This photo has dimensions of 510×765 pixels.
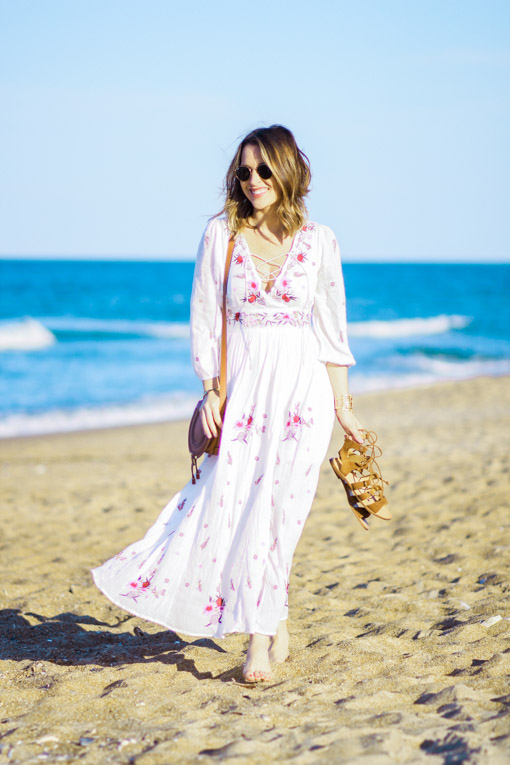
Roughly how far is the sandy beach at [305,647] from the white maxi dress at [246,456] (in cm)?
35

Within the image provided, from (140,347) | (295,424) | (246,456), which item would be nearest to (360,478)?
(295,424)

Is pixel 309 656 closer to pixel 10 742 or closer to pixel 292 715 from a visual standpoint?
pixel 292 715

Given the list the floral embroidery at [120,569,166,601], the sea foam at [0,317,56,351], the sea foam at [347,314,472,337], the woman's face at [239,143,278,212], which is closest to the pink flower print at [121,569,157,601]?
the floral embroidery at [120,569,166,601]

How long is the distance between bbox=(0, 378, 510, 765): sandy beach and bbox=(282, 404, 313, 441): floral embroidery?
0.93 m

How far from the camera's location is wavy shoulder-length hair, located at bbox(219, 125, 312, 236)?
2844 mm

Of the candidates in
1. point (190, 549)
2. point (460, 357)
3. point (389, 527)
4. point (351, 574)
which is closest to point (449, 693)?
point (190, 549)

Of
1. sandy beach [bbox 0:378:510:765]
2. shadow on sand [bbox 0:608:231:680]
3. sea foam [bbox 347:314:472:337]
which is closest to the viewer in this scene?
sandy beach [bbox 0:378:510:765]

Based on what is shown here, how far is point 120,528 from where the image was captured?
18.8ft

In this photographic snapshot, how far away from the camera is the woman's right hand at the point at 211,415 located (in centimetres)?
288

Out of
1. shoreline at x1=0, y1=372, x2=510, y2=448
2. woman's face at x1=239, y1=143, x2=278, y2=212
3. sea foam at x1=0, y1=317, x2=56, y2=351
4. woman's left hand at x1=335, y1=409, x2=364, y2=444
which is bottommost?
shoreline at x1=0, y1=372, x2=510, y2=448

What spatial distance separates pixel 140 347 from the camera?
22938mm

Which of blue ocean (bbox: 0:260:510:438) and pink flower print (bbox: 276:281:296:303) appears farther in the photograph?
blue ocean (bbox: 0:260:510:438)

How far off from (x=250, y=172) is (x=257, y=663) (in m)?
1.86

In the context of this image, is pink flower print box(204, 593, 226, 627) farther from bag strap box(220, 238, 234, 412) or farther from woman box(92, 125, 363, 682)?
bag strap box(220, 238, 234, 412)
